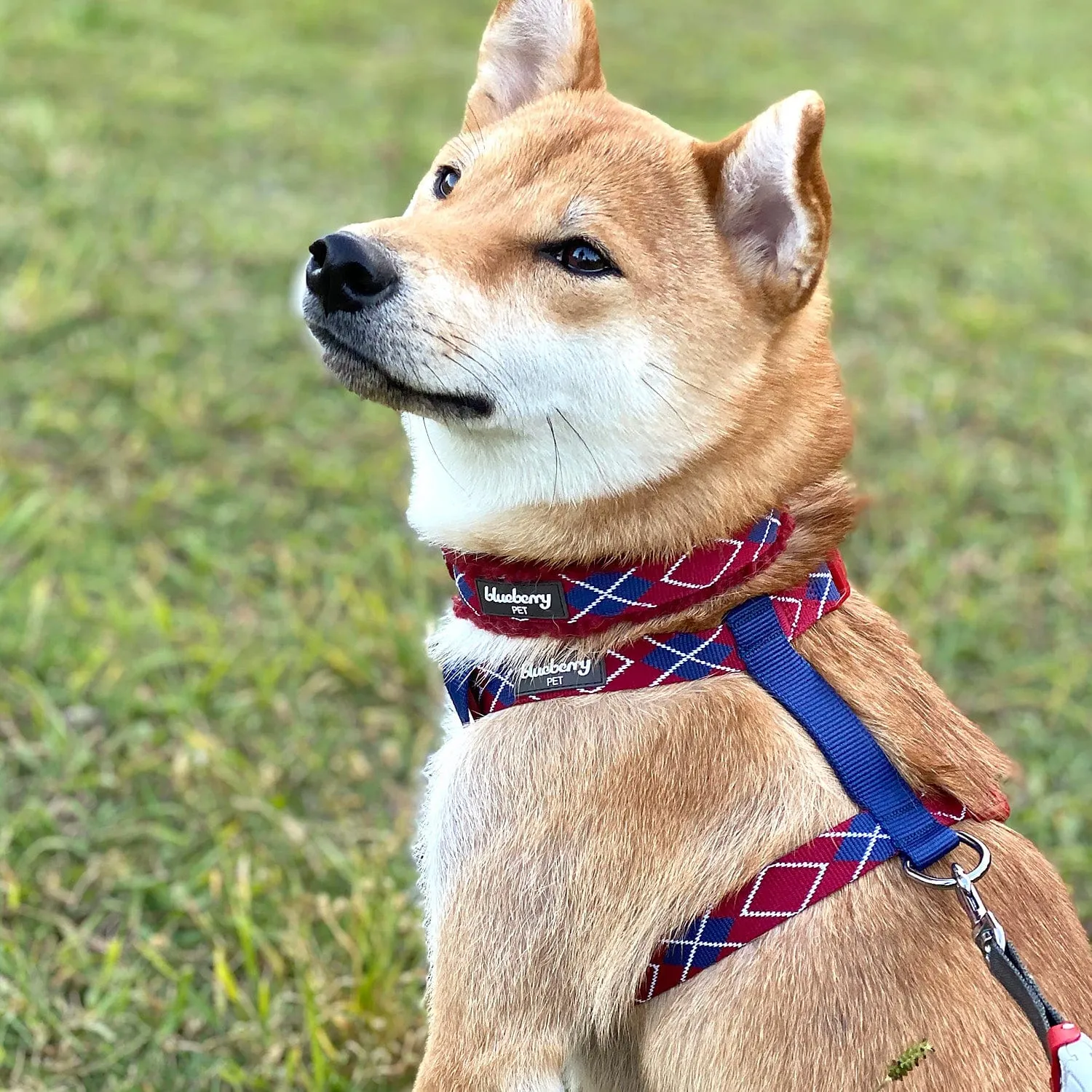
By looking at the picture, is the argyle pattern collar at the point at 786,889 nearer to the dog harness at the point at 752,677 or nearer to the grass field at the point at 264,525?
the dog harness at the point at 752,677

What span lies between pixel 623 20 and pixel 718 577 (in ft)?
37.6

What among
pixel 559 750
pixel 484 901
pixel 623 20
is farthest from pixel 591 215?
pixel 623 20

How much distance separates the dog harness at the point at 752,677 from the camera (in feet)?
6.81

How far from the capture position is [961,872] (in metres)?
2.04

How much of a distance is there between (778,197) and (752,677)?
3.20 ft

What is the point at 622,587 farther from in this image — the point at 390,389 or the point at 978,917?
the point at 978,917

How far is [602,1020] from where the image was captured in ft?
7.25

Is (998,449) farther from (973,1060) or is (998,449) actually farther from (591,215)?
(973,1060)

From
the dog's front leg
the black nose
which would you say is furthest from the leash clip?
the black nose

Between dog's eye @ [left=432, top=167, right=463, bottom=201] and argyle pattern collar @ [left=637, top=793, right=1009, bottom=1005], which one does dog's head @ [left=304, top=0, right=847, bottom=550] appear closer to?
dog's eye @ [left=432, top=167, right=463, bottom=201]

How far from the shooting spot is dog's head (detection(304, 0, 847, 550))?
2.35 m

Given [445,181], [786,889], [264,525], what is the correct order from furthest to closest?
[264,525] → [445,181] → [786,889]

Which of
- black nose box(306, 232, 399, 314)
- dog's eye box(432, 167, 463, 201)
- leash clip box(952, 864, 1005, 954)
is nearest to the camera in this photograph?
leash clip box(952, 864, 1005, 954)

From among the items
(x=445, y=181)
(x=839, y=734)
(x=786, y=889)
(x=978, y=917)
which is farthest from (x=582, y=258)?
(x=978, y=917)
